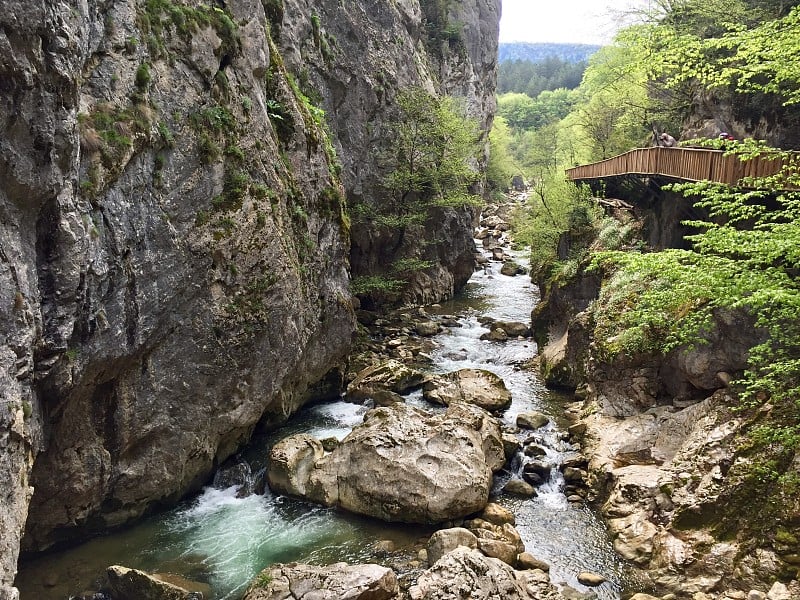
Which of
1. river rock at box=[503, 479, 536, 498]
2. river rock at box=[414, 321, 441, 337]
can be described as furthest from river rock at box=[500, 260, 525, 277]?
river rock at box=[503, 479, 536, 498]

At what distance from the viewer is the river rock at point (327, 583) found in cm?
894

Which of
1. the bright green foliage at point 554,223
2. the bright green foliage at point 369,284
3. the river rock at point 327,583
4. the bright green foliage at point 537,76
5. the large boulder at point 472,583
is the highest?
the bright green foliage at point 537,76

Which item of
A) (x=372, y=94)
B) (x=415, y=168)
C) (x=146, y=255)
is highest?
(x=372, y=94)

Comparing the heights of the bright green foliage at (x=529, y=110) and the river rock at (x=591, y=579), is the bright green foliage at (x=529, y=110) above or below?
above

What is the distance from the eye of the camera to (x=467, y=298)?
3400cm

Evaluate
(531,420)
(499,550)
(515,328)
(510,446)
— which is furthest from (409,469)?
(515,328)

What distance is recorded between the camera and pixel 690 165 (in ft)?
53.9

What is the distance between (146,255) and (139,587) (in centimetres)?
582

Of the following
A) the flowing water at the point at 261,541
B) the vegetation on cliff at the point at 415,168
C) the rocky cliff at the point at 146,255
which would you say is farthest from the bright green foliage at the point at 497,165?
the flowing water at the point at 261,541

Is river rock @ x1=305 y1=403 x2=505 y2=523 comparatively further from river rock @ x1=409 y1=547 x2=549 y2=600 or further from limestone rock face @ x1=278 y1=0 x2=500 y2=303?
limestone rock face @ x1=278 y1=0 x2=500 y2=303

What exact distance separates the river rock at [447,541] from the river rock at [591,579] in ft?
6.54

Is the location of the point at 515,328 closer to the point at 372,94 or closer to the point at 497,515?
the point at 372,94

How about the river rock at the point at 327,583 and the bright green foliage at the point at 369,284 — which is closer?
the river rock at the point at 327,583

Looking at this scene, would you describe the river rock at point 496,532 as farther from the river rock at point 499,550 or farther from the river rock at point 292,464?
the river rock at point 292,464
